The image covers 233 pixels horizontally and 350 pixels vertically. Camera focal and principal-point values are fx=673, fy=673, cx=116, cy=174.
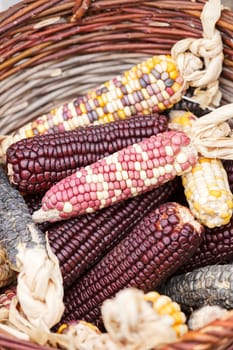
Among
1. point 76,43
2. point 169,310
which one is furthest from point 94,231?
point 76,43

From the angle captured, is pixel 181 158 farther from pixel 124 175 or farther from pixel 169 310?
pixel 169 310

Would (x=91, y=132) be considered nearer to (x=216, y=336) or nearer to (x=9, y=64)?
(x=9, y=64)

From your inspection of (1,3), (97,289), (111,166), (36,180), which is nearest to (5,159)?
(36,180)

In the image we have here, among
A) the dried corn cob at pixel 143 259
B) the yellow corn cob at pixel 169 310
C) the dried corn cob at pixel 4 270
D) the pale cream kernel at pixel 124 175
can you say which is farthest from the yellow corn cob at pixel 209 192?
the dried corn cob at pixel 4 270

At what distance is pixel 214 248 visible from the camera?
1601 mm

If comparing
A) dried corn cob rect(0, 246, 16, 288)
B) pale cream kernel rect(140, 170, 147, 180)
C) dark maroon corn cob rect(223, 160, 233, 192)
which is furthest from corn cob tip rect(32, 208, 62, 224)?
dark maroon corn cob rect(223, 160, 233, 192)

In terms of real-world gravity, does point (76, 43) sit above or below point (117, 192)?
above

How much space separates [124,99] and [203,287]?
52 centimetres

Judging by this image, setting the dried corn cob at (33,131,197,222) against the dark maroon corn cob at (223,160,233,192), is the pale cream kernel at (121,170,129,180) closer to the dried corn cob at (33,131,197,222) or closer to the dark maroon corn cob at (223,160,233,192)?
the dried corn cob at (33,131,197,222)

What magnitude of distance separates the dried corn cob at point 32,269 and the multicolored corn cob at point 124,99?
31 cm

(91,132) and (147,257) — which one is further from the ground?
(91,132)

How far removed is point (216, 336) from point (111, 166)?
564mm

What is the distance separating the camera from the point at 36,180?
5.22ft

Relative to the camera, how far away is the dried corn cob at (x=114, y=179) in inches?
60.9
